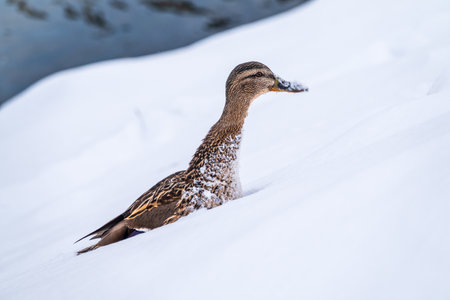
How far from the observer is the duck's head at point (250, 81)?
282cm

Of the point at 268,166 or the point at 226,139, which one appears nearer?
the point at 226,139

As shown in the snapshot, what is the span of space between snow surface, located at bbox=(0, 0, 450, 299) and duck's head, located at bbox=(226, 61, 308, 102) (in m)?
0.44

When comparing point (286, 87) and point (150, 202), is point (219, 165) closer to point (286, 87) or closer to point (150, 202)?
point (150, 202)

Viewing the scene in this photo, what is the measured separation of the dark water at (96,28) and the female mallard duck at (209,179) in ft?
24.0

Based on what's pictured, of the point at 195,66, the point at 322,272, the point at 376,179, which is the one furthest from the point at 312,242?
the point at 195,66

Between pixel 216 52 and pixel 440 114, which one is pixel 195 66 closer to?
pixel 216 52

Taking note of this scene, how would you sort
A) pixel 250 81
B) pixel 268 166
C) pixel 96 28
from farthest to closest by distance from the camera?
pixel 96 28 < pixel 268 166 < pixel 250 81

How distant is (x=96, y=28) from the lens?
10.3 meters

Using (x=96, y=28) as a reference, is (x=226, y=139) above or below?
below

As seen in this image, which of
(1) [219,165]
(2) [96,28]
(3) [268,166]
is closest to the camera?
(1) [219,165]

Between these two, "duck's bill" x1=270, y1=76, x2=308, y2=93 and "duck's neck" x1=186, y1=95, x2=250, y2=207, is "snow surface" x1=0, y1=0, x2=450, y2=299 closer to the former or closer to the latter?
"duck's neck" x1=186, y1=95, x2=250, y2=207

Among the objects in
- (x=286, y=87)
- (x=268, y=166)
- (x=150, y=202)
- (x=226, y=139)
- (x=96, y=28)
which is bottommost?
(x=150, y=202)

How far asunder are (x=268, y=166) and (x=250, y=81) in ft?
1.78

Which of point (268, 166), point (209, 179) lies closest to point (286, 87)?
point (268, 166)
